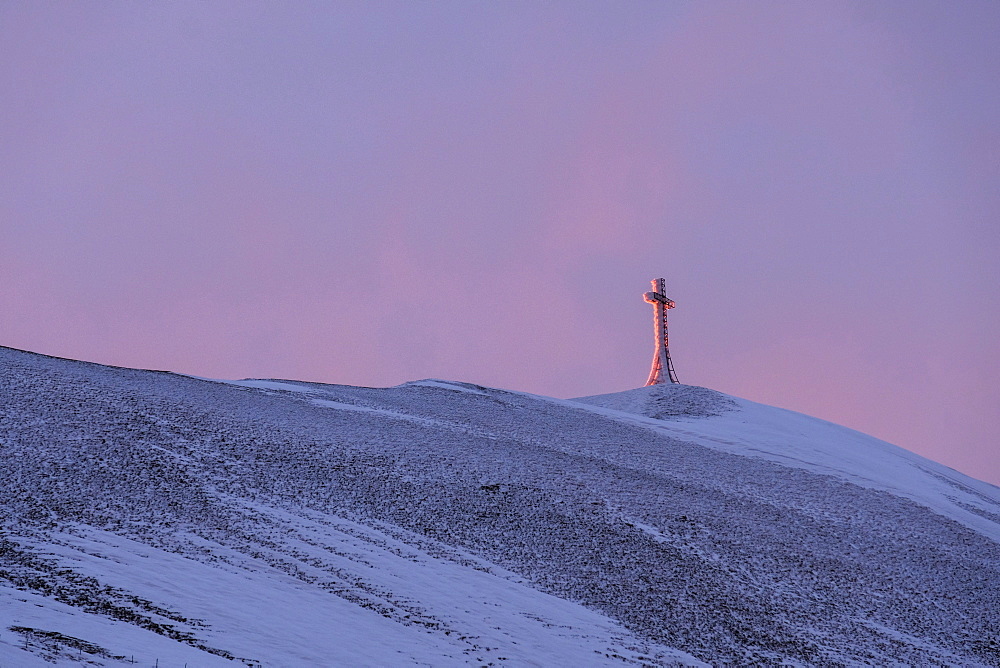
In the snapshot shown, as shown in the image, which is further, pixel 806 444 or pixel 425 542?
pixel 806 444

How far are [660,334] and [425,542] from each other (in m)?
55.3

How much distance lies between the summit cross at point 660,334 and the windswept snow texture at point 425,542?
3128cm

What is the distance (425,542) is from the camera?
94.2ft

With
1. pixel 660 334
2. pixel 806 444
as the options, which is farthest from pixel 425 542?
pixel 660 334

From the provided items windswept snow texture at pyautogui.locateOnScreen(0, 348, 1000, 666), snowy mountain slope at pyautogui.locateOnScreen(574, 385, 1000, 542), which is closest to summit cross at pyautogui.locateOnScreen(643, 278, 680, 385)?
snowy mountain slope at pyautogui.locateOnScreen(574, 385, 1000, 542)

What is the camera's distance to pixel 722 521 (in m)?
36.1

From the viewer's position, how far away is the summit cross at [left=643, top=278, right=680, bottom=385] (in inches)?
3120

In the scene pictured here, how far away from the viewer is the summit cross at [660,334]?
79250 millimetres

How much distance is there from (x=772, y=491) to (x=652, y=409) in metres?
19.7

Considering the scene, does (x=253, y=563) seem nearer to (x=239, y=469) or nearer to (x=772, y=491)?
(x=239, y=469)

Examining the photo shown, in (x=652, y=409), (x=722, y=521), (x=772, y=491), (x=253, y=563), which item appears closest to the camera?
(x=253, y=563)

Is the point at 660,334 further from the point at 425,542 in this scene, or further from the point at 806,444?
the point at 425,542

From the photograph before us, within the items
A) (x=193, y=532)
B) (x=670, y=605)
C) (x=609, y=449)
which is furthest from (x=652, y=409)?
(x=193, y=532)

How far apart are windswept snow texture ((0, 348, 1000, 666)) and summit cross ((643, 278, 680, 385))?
103 feet
